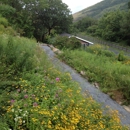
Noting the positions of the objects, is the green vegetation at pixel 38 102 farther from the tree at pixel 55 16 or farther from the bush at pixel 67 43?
the tree at pixel 55 16

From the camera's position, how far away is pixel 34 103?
8.45ft

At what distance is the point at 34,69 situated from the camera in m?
3.94

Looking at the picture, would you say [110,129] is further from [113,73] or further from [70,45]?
[70,45]

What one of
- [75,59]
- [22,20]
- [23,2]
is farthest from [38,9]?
[75,59]

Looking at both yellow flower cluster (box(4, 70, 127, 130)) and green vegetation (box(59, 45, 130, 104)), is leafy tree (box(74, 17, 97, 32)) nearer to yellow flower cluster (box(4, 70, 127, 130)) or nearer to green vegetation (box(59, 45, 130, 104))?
green vegetation (box(59, 45, 130, 104))

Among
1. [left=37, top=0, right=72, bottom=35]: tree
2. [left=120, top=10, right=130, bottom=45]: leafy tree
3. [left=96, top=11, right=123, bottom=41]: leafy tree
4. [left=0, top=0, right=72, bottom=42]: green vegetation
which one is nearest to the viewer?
[left=0, top=0, right=72, bottom=42]: green vegetation

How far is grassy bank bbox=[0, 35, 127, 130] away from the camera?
241cm

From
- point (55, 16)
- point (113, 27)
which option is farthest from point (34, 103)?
point (113, 27)

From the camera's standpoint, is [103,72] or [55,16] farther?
[55,16]

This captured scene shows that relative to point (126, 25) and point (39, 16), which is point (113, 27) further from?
point (39, 16)

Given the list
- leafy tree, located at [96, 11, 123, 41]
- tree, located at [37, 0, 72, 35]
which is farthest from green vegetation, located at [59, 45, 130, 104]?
leafy tree, located at [96, 11, 123, 41]

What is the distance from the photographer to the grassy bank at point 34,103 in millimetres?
2410

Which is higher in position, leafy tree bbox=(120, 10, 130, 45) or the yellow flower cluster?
leafy tree bbox=(120, 10, 130, 45)

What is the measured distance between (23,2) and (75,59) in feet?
36.1
